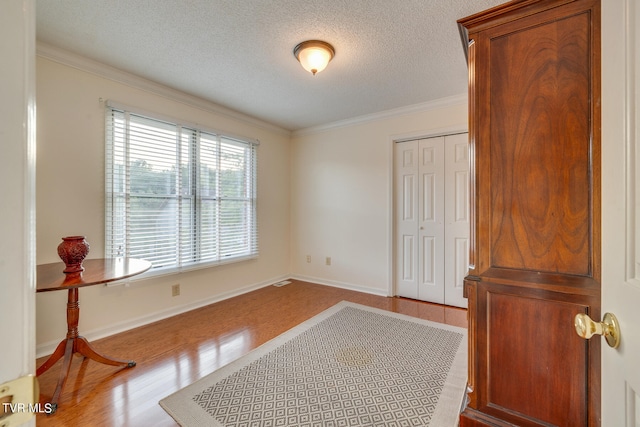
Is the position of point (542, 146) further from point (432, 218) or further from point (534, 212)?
point (432, 218)

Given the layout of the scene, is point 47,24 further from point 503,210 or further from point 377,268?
point 377,268

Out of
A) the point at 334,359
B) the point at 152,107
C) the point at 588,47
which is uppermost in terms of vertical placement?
the point at 152,107

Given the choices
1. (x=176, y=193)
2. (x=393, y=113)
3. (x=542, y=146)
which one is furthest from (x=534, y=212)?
(x=176, y=193)

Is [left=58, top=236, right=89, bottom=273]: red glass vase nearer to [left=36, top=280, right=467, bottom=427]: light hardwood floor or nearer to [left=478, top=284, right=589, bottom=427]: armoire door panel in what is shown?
[left=36, top=280, right=467, bottom=427]: light hardwood floor

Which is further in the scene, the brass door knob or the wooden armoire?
the wooden armoire

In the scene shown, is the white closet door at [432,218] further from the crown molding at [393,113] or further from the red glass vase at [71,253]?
the red glass vase at [71,253]

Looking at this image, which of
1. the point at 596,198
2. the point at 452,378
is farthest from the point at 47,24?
the point at 452,378

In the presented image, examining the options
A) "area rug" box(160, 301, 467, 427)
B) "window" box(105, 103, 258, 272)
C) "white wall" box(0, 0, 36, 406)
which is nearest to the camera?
"white wall" box(0, 0, 36, 406)

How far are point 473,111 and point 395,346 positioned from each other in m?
1.90

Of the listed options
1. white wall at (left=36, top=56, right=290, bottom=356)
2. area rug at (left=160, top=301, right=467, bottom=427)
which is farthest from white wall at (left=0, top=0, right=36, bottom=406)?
white wall at (left=36, top=56, right=290, bottom=356)

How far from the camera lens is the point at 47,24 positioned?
6.20ft

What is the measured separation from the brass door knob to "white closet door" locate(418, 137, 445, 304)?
286 cm

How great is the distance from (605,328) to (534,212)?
0.66m

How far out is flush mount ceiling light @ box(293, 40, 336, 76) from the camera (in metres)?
2.08
